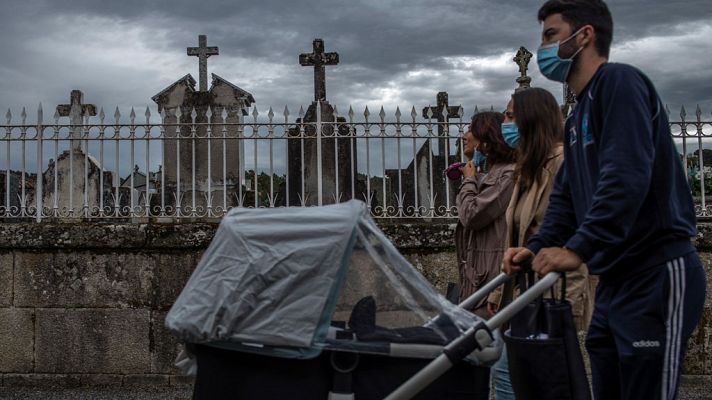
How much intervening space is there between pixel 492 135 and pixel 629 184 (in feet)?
4.95

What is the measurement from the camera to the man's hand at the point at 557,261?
7.44 feet

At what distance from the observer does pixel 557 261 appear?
2281mm

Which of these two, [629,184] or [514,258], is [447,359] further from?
[629,184]

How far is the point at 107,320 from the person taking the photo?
593cm

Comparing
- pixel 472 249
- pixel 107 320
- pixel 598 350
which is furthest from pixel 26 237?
pixel 598 350

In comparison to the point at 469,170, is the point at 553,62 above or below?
above

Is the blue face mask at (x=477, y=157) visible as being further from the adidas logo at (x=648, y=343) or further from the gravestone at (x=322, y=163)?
the gravestone at (x=322, y=163)

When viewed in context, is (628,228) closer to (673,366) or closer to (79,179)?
(673,366)

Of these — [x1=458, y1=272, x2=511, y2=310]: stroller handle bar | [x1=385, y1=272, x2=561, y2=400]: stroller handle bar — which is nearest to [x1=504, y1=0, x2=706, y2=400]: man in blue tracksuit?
[x1=385, y1=272, x2=561, y2=400]: stroller handle bar

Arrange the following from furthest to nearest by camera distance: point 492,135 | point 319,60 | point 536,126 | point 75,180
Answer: point 319,60 → point 75,180 → point 492,135 → point 536,126

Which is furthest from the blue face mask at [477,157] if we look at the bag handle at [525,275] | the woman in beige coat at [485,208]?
the bag handle at [525,275]

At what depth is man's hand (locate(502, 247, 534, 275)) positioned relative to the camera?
2652mm

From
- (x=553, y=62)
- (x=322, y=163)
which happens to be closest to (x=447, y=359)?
(x=553, y=62)

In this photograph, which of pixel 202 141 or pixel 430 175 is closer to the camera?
pixel 430 175
